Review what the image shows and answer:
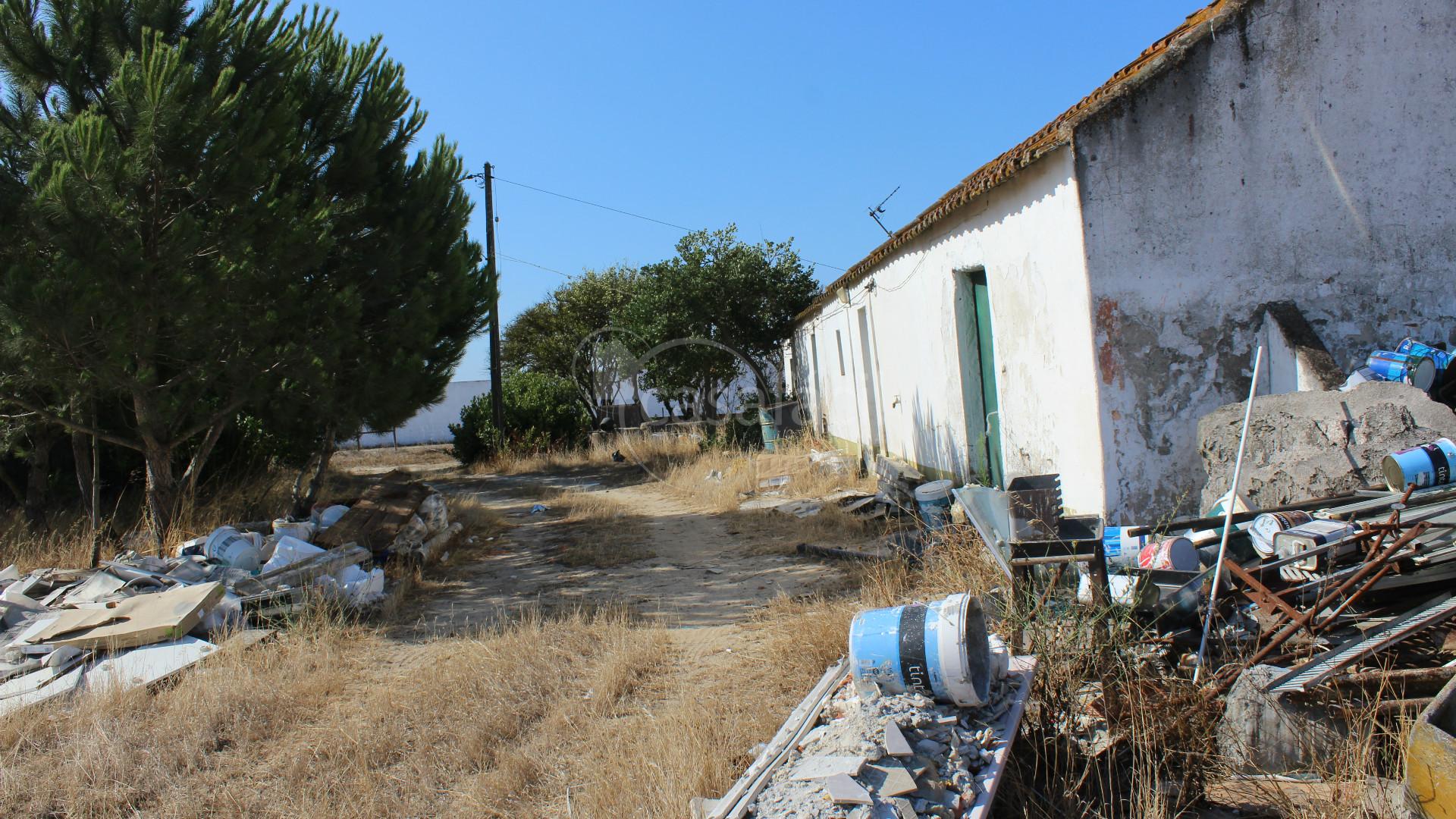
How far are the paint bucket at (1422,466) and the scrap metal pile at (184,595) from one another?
254 inches

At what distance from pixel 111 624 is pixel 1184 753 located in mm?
5989

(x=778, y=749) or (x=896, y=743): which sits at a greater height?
(x=896, y=743)

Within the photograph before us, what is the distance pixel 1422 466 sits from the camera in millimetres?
4512

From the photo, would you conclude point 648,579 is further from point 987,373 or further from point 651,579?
point 987,373

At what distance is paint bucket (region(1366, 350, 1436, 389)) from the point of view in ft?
18.0

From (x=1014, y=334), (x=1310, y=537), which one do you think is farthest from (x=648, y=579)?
(x=1310, y=537)

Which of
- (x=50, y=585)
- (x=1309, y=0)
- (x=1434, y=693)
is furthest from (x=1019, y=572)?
(x=50, y=585)

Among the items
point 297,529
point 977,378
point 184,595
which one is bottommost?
point 184,595

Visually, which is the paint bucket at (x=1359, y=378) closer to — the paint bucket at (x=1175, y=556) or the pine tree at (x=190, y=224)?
the paint bucket at (x=1175, y=556)

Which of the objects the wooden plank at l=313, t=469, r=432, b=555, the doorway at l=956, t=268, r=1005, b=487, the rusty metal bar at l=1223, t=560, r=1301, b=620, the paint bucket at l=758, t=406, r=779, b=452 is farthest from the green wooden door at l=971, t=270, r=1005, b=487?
the paint bucket at l=758, t=406, r=779, b=452

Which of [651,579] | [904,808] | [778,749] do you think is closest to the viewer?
[904,808]

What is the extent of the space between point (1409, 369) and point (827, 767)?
4.83 metres

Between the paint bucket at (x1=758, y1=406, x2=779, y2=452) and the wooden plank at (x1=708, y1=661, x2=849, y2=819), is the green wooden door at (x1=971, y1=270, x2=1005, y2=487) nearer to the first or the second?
the wooden plank at (x1=708, y1=661, x2=849, y2=819)

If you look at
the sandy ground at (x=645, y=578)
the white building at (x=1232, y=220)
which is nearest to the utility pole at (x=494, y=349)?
the sandy ground at (x=645, y=578)
